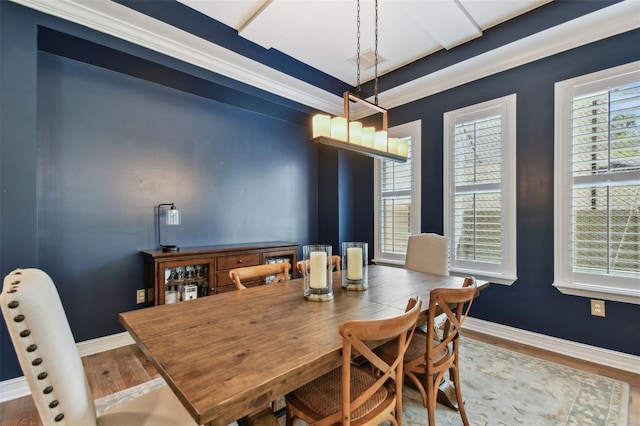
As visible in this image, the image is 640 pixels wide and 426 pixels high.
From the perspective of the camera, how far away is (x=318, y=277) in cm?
163

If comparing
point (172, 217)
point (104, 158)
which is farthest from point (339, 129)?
point (104, 158)

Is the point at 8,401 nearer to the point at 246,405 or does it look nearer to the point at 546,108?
the point at 246,405

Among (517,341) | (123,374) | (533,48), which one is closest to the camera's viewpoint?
(123,374)

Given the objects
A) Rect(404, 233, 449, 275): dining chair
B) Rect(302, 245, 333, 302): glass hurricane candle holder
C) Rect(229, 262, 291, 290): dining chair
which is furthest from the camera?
Rect(404, 233, 449, 275): dining chair

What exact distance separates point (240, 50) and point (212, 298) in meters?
2.37

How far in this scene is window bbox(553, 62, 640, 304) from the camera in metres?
2.28

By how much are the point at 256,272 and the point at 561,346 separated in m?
2.80

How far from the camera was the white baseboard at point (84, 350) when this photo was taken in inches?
79.8

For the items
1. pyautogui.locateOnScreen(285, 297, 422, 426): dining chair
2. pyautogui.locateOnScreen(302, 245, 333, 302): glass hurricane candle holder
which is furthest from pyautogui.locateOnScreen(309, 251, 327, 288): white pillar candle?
pyautogui.locateOnScreen(285, 297, 422, 426): dining chair

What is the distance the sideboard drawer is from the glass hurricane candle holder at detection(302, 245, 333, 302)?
1622mm

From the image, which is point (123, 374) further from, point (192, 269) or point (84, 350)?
point (192, 269)

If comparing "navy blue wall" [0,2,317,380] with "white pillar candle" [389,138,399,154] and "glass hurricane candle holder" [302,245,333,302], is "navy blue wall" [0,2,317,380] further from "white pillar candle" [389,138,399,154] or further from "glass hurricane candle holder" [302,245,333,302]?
"glass hurricane candle holder" [302,245,333,302]

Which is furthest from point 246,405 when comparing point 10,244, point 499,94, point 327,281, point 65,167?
point 499,94

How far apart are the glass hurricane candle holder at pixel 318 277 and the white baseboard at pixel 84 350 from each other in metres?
2.27
